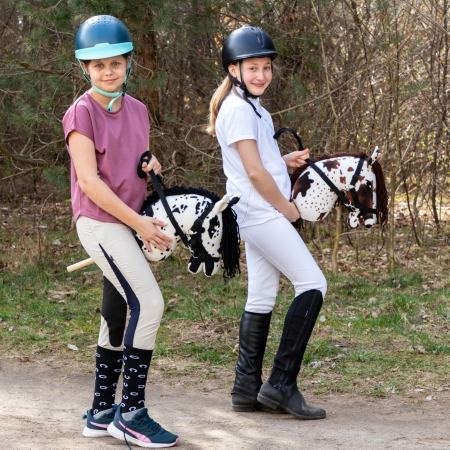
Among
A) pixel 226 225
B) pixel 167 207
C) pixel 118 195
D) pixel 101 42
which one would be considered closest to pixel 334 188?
pixel 226 225

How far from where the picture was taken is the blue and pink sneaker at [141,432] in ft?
12.4

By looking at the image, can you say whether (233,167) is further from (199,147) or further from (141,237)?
(199,147)

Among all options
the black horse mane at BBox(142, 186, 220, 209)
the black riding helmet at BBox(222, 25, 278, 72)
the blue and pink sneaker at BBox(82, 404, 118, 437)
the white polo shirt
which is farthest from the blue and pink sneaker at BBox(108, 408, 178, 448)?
the black riding helmet at BBox(222, 25, 278, 72)

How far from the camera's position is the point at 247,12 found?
7.68m

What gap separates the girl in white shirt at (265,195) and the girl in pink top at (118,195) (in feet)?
1.81

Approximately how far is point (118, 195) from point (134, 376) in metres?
0.86

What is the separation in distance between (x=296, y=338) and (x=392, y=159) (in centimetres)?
430

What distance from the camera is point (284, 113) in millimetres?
8242

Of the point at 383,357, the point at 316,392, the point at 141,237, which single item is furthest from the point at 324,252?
the point at 141,237

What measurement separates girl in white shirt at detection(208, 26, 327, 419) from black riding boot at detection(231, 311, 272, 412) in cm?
11

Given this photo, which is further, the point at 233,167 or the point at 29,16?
the point at 29,16

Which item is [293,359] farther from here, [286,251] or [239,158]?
[239,158]

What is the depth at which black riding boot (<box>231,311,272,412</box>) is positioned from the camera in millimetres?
4434

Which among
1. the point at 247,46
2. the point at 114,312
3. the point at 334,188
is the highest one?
the point at 247,46
